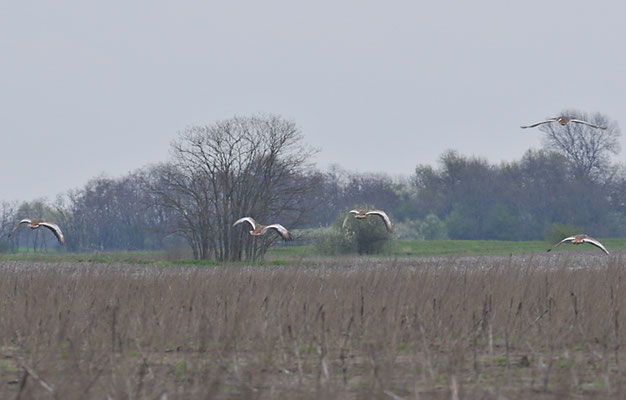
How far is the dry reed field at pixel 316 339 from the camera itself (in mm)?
7270

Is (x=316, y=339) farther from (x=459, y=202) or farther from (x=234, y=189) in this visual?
(x=459, y=202)

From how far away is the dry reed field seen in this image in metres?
7.27

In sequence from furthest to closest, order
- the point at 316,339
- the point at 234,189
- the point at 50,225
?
the point at 234,189
the point at 50,225
the point at 316,339

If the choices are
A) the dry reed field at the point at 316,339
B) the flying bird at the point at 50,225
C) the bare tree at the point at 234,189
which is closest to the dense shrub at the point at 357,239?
the bare tree at the point at 234,189

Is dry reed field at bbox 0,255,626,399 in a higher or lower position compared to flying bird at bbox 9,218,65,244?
lower

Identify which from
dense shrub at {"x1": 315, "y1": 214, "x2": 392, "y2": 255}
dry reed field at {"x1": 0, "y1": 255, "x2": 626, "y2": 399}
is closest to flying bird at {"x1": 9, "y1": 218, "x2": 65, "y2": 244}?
dry reed field at {"x1": 0, "y1": 255, "x2": 626, "y2": 399}

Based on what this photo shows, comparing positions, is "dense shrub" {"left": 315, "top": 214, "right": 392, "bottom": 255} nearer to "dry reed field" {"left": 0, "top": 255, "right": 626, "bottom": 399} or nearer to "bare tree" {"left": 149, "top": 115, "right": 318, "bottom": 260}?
"bare tree" {"left": 149, "top": 115, "right": 318, "bottom": 260}

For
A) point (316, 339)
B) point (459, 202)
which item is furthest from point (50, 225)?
point (459, 202)

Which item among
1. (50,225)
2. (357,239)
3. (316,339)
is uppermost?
(357,239)

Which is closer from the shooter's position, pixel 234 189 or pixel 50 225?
pixel 50 225

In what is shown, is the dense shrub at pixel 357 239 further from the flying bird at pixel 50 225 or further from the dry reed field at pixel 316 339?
the dry reed field at pixel 316 339

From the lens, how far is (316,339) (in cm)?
928

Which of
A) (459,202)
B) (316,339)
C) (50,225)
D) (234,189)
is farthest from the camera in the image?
(459,202)

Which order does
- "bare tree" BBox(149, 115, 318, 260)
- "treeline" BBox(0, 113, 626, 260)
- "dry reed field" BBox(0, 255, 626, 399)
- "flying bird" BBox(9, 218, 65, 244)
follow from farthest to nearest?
"treeline" BBox(0, 113, 626, 260) < "bare tree" BBox(149, 115, 318, 260) < "flying bird" BBox(9, 218, 65, 244) < "dry reed field" BBox(0, 255, 626, 399)
